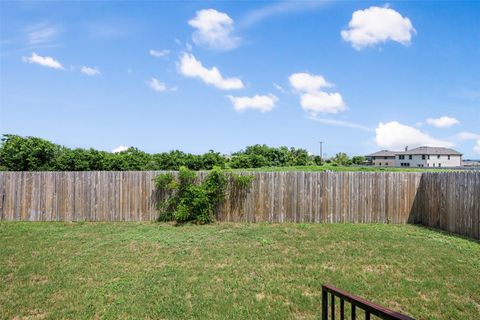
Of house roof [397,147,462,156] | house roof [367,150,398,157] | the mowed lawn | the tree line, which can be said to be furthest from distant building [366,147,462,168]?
the mowed lawn

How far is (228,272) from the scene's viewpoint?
4965 mm

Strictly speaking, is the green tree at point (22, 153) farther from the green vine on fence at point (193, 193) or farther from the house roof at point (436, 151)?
the house roof at point (436, 151)

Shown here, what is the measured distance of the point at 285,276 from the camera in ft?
15.8

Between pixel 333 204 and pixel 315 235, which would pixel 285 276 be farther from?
pixel 333 204

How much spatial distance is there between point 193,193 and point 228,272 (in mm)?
4319

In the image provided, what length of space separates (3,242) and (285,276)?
261 inches

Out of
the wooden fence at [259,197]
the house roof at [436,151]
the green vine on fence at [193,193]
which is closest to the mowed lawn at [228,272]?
the green vine on fence at [193,193]

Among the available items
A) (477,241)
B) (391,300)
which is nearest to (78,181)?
(391,300)

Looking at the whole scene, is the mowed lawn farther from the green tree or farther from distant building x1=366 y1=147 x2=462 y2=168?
distant building x1=366 y1=147 x2=462 y2=168

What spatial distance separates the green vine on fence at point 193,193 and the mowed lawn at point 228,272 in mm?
1244

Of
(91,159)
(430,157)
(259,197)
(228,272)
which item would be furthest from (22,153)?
(430,157)

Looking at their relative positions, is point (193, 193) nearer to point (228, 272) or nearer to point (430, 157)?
point (228, 272)

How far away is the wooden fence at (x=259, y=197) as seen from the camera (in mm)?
9242

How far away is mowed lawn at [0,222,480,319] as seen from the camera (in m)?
3.89
